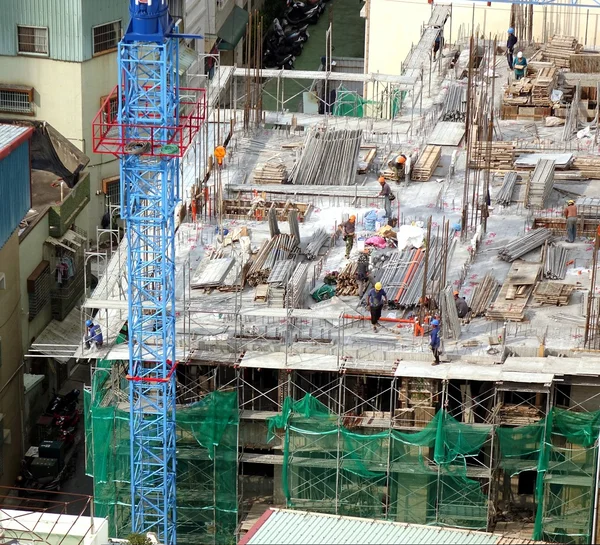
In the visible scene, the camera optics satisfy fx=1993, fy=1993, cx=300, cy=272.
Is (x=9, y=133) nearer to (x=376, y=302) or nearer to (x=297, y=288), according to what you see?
(x=297, y=288)

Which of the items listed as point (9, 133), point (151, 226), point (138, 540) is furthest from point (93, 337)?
point (9, 133)

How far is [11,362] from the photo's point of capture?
8269 centimetres

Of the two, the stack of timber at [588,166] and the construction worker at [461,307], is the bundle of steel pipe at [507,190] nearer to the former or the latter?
the stack of timber at [588,166]

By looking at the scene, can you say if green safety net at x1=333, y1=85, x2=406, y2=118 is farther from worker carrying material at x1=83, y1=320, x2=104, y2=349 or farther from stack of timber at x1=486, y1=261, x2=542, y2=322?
worker carrying material at x1=83, y1=320, x2=104, y2=349

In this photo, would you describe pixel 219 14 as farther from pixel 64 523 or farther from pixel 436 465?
pixel 64 523

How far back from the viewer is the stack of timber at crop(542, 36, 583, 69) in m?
105

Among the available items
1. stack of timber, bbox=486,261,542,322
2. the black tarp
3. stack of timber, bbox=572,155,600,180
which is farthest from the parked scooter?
stack of timber, bbox=486,261,542,322

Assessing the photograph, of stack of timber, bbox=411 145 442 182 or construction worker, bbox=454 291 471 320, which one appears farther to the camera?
stack of timber, bbox=411 145 442 182

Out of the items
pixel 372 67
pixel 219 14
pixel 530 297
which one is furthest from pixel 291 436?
pixel 219 14

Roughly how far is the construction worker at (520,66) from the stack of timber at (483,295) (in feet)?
78.4

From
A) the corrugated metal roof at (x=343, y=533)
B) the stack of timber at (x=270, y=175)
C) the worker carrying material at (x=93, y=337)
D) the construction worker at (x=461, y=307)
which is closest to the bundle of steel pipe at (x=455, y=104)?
the stack of timber at (x=270, y=175)

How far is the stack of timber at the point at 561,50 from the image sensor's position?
345 feet

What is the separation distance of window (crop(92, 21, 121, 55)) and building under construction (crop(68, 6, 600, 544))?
1498 cm

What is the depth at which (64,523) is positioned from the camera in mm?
62625
